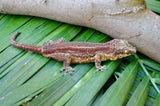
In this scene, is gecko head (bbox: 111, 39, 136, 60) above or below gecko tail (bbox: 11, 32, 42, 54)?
below

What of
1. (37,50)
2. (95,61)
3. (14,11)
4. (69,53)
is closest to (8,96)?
(37,50)

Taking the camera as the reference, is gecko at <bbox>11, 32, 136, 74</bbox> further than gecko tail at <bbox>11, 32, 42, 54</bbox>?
No

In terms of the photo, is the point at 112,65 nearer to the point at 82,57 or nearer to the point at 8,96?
the point at 82,57

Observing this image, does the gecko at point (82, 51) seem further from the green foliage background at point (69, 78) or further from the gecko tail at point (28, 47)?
the green foliage background at point (69, 78)

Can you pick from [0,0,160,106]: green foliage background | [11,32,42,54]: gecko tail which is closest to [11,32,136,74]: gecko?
[11,32,42,54]: gecko tail

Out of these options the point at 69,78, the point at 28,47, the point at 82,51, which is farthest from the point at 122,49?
the point at 28,47

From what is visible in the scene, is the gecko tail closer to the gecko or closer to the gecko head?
Answer: the gecko

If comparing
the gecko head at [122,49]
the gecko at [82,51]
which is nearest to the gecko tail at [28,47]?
the gecko at [82,51]
